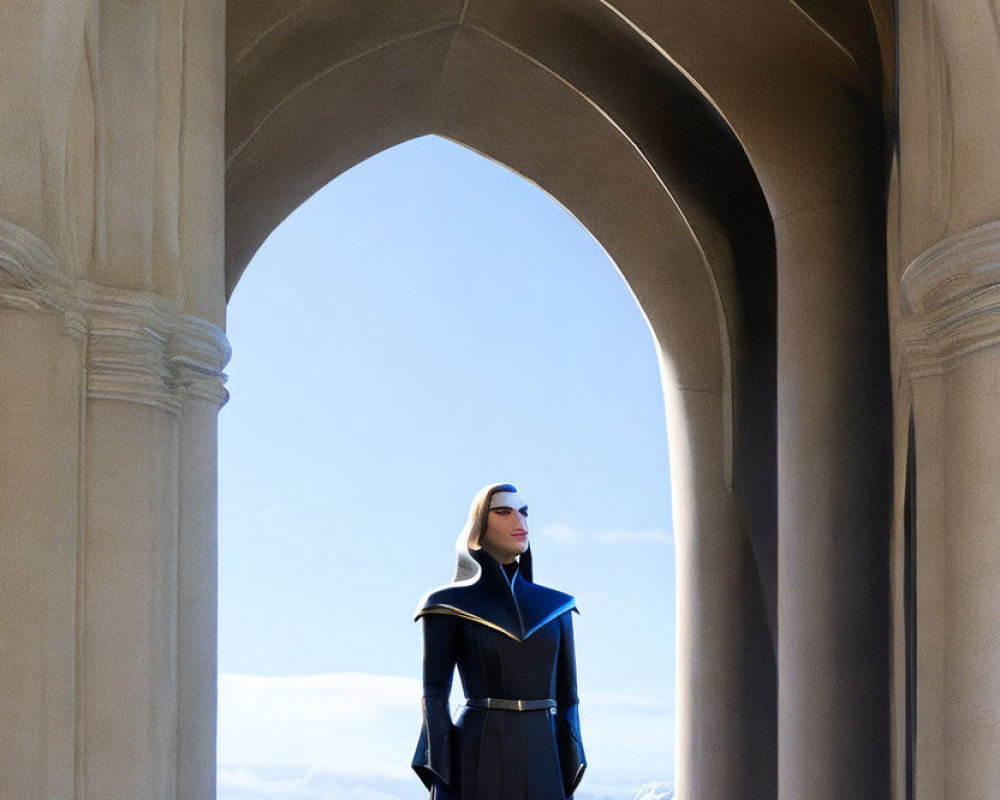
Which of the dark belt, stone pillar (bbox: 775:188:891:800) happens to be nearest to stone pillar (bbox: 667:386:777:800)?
stone pillar (bbox: 775:188:891:800)

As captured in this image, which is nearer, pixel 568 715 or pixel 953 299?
pixel 953 299

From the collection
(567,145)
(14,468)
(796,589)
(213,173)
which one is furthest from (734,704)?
(14,468)

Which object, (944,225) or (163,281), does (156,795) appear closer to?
(163,281)

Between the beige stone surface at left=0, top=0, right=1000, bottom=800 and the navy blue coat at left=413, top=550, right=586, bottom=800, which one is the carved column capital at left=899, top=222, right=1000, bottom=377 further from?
the navy blue coat at left=413, top=550, right=586, bottom=800

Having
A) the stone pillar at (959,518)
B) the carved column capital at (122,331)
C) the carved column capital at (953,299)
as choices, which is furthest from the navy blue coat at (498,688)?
the carved column capital at (953,299)

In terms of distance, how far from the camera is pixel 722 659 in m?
10.3

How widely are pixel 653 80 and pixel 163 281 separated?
5.23 metres

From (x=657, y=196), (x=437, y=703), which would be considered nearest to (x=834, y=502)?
(x=437, y=703)

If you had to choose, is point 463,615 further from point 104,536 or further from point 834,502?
point 834,502

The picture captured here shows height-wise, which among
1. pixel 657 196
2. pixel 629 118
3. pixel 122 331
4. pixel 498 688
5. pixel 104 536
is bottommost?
pixel 498 688

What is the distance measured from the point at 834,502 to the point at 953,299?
3537mm

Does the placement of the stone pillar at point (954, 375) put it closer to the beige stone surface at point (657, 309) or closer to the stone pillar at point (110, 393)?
the beige stone surface at point (657, 309)

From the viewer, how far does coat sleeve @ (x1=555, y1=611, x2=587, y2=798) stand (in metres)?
6.95

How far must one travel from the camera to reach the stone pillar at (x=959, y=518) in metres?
4.82
